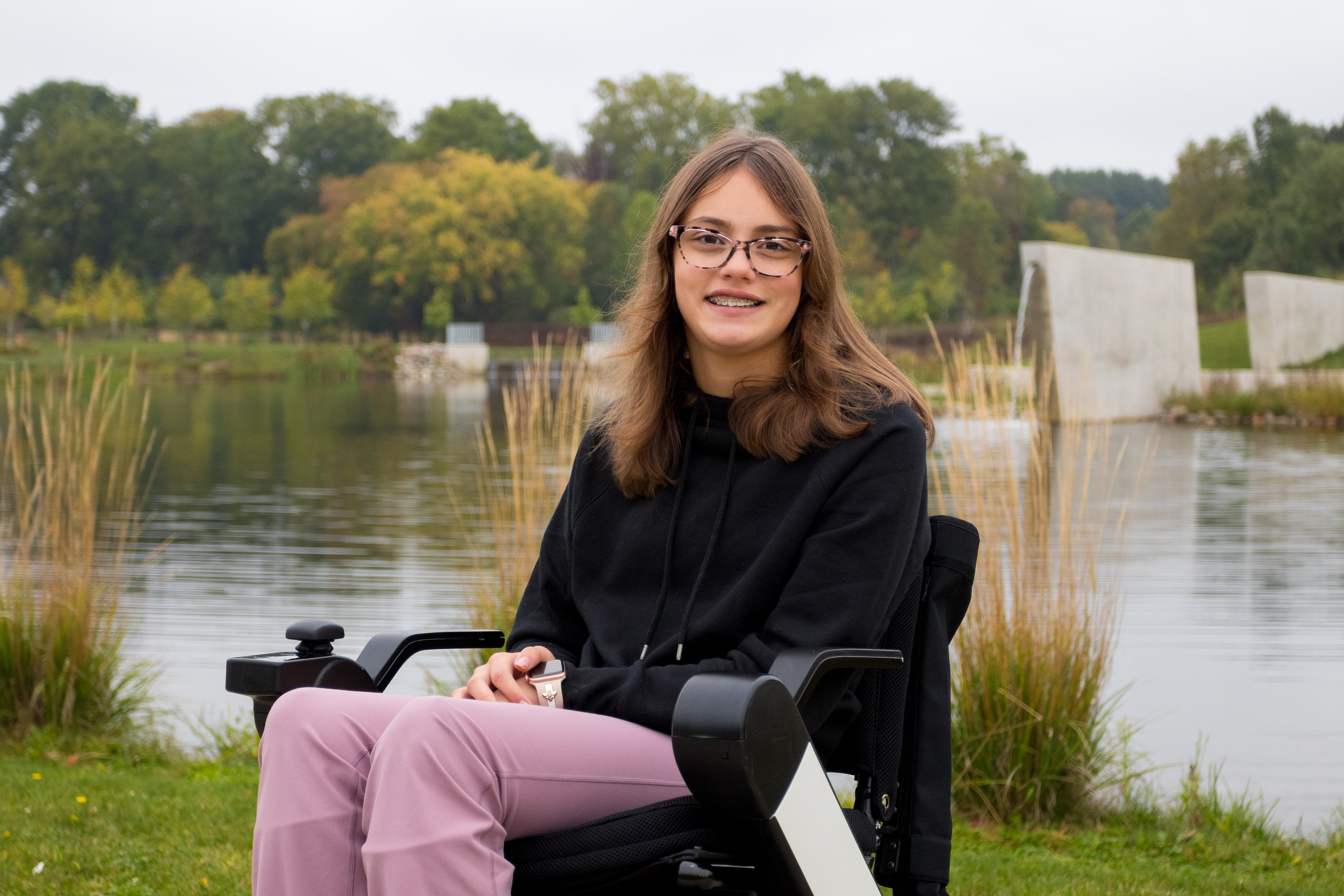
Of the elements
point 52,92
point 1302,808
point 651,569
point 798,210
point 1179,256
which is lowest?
point 1302,808

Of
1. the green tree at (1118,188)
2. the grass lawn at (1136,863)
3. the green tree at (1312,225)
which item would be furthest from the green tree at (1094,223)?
the grass lawn at (1136,863)

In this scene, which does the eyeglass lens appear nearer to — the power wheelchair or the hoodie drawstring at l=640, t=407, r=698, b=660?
the hoodie drawstring at l=640, t=407, r=698, b=660

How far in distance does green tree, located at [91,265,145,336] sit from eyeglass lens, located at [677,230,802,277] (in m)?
52.2

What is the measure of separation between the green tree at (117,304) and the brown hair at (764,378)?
52.0m

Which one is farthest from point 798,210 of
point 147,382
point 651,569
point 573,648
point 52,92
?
point 52,92

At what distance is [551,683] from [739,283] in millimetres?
664

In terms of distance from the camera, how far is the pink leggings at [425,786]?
141 centimetres

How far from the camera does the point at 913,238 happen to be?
6675cm

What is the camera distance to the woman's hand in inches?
70.6

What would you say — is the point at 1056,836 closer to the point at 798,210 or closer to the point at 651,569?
the point at 651,569

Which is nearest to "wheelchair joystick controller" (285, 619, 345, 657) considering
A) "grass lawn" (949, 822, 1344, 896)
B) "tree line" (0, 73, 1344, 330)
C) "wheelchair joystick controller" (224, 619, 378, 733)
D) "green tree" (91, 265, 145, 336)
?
"wheelchair joystick controller" (224, 619, 378, 733)

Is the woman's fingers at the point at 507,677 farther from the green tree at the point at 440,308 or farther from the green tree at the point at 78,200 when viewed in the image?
the green tree at the point at 78,200

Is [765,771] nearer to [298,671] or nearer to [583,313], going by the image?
[298,671]

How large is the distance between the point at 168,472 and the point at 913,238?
192 feet
